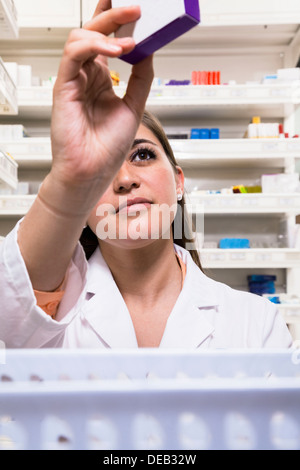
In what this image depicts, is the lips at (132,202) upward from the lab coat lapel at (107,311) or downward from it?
upward

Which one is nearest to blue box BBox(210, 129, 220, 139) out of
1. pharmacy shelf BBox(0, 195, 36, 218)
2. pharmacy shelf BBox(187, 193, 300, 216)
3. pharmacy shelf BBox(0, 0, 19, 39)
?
pharmacy shelf BBox(187, 193, 300, 216)

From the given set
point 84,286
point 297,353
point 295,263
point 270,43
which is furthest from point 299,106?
point 297,353

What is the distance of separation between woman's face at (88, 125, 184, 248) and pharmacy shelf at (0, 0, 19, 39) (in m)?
0.94

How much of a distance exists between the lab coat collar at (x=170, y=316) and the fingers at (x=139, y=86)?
1.47ft

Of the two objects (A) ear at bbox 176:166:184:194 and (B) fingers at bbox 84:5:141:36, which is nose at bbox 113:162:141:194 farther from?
(B) fingers at bbox 84:5:141:36

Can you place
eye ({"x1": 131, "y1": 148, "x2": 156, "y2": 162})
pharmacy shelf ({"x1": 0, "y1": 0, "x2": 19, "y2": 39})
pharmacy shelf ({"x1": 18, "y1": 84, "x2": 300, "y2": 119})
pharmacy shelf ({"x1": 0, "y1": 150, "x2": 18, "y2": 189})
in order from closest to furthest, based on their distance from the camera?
eye ({"x1": 131, "y1": 148, "x2": 156, "y2": 162}) → pharmacy shelf ({"x1": 0, "y1": 0, "x2": 19, "y2": 39}) → pharmacy shelf ({"x1": 0, "y1": 150, "x2": 18, "y2": 189}) → pharmacy shelf ({"x1": 18, "y1": 84, "x2": 300, "y2": 119})

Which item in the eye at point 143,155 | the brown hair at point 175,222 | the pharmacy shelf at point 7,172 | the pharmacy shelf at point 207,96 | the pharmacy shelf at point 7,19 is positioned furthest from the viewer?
the pharmacy shelf at point 207,96

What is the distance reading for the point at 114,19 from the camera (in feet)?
1.68

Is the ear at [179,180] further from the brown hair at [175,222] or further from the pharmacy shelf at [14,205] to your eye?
the pharmacy shelf at [14,205]

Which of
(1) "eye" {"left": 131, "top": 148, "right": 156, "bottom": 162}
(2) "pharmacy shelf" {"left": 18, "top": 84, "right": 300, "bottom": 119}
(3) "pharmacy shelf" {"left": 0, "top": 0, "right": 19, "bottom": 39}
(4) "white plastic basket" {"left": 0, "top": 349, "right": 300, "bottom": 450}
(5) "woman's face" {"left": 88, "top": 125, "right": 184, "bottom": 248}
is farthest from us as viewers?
(2) "pharmacy shelf" {"left": 18, "top": 84, "right": 300, "bottom": 119}

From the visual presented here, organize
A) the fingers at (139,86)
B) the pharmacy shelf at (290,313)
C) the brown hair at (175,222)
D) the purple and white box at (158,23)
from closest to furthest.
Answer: the purple and white box at (158,23) < the fingers at (139,86) < the brown hair at (175,222) < the pharmacy shelf at (290,313)

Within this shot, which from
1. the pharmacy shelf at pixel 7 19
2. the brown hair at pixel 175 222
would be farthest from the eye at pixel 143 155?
the pharmacy shelf at pixel 7 19

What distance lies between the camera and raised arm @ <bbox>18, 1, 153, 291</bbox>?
1.65ft

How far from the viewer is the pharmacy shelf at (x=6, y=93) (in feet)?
5.15
